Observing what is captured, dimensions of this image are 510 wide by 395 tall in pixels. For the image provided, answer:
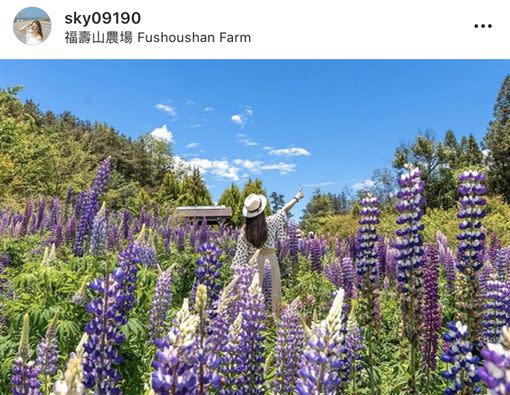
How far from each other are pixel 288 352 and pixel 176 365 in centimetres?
145

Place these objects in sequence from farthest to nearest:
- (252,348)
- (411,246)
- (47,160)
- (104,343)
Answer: (47,160) → (411,246) → (252,348) → (104,343)

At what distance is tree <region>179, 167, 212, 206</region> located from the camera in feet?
138

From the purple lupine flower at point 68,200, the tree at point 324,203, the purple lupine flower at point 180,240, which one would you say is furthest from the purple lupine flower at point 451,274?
the tree at point 324,203

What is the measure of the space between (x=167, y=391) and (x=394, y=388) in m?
3.32

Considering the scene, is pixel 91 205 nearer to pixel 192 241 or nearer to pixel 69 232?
pixel 69 232

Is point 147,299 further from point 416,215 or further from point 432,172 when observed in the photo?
point 432,172

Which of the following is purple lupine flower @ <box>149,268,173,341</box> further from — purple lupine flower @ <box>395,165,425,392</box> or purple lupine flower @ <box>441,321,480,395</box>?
purple lupine flower @ <box>441,321,480,395</box>

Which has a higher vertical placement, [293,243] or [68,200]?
[68,200]

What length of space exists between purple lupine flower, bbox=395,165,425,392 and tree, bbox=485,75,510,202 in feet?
133

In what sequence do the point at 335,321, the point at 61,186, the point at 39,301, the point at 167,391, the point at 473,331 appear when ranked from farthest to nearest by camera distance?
the point at 61,186, the point at 39,301, the point at 473,331, the point at 335,321, the point at 167,391

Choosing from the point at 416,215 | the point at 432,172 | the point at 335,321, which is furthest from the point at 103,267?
the point at 432,172

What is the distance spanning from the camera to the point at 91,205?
22.0 ft

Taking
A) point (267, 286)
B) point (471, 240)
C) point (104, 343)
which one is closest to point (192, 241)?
point (267, 286)

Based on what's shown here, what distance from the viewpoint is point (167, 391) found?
1522mm
